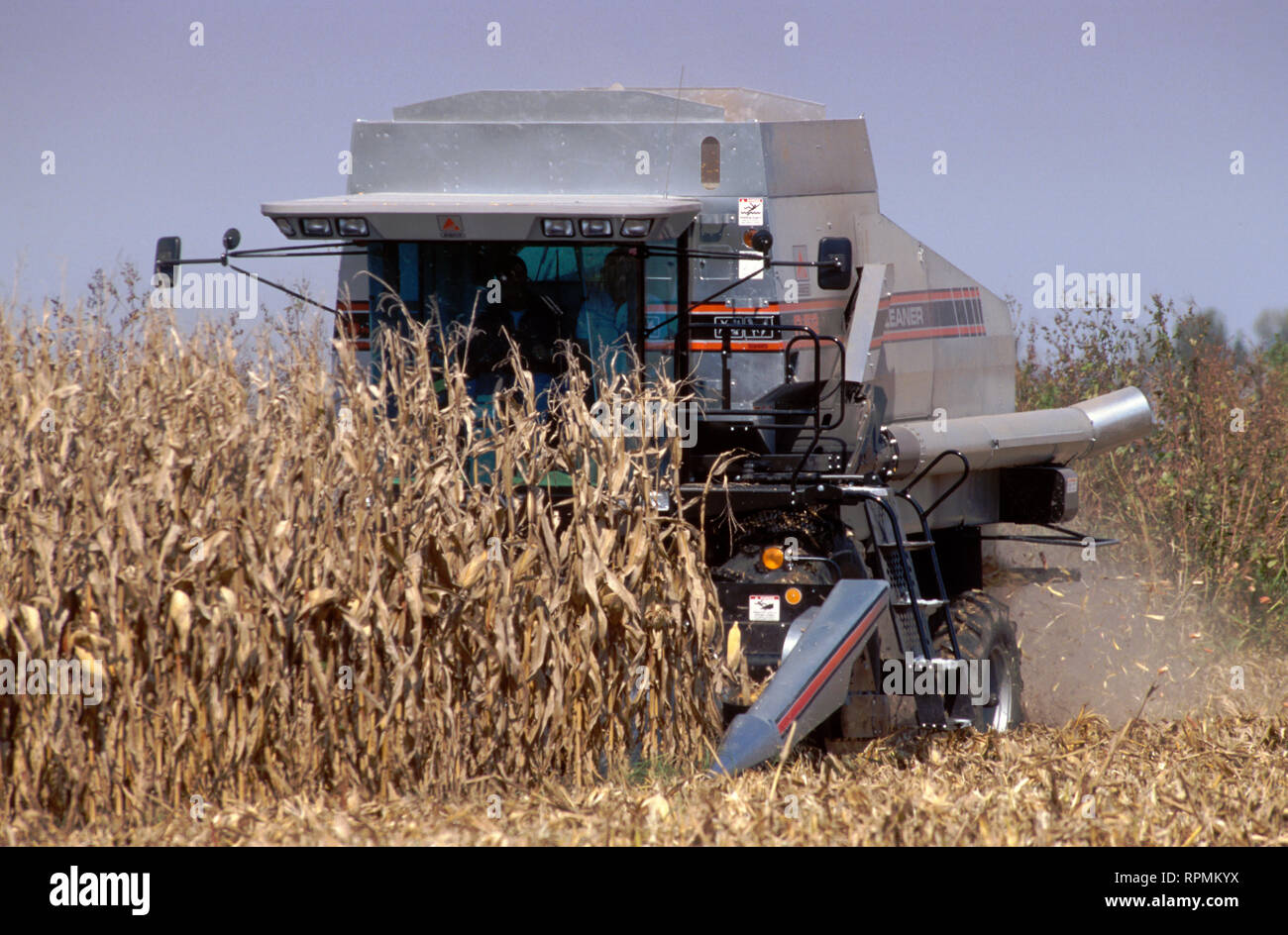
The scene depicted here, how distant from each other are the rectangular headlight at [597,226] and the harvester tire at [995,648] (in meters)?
2.94

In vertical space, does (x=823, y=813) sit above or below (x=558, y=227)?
below

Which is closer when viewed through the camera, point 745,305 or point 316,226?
point 316,226

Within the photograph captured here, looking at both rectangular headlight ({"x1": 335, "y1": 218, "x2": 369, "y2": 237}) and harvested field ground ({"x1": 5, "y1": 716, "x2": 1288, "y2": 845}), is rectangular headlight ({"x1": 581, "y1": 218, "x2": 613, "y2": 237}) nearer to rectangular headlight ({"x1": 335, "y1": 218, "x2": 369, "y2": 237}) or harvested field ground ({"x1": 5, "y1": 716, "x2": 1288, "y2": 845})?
rectangular headlight ({"x1": 335, "y1": 218, "x2": 369, "y2": 237})

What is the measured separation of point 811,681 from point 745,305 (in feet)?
7.51

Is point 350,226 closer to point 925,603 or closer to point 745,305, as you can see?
point 745,305

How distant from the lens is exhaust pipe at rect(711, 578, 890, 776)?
5613 millimetres

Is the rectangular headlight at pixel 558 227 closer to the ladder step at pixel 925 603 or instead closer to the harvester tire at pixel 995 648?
the ladder step at pixel 925 603

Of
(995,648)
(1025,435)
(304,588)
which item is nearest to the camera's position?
(304,588)

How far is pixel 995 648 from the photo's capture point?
8.05 m

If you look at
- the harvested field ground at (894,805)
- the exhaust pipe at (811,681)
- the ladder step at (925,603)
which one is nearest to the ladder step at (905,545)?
the ladder step at (925,603)

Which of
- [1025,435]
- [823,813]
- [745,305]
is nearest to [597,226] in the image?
[745,305]
